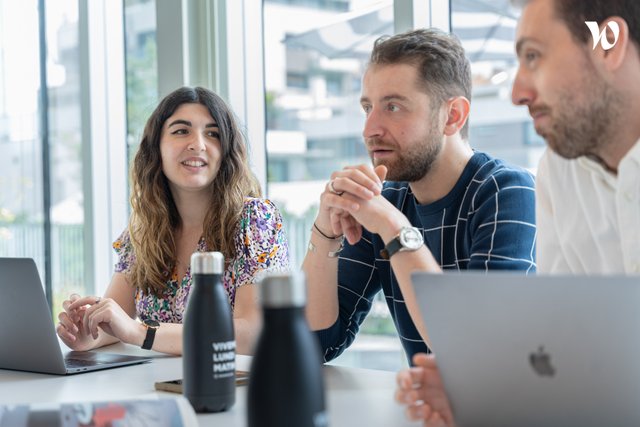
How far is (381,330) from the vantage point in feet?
8.80

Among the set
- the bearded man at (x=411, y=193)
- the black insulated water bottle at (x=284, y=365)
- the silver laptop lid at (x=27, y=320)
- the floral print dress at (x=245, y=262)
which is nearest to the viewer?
the black insulated water bottle at (x=284, y=365)

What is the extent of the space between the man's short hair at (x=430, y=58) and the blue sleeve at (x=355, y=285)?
0.40 metres

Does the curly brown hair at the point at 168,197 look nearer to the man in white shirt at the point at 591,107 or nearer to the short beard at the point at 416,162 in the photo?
the short beard at the point at 416,162

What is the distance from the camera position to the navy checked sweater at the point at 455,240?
68.7 inches

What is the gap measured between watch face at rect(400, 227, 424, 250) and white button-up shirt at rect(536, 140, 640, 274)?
25cm

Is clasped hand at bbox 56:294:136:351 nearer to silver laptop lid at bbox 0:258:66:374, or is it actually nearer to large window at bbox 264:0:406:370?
silver laptop lid at bbox 0:258:66:374

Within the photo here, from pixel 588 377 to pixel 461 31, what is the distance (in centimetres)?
174

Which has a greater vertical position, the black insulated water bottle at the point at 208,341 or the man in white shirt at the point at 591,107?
the man in white shirt at the point at 591,107

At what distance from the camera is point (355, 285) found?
80.0 inches

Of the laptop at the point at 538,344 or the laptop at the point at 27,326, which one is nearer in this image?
the laptop at the point at 538,344

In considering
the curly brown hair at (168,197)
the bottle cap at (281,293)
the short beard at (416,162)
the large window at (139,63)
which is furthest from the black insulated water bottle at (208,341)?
the large window at (139,63)

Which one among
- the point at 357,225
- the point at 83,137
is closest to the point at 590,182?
the point at 357,225

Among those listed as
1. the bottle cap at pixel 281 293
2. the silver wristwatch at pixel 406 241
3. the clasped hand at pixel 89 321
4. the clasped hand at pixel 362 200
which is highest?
the clasped hand at pixel 362 200

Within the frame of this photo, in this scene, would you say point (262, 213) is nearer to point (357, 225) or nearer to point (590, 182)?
point (357, 225)
